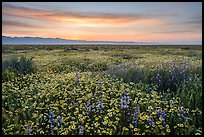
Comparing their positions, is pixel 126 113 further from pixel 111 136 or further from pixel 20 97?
pixel 20 97

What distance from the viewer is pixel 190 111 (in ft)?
19.4

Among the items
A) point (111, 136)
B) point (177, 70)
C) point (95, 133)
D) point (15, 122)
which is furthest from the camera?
point (177, 70)

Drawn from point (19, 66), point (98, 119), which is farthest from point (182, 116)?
point (19, 66)

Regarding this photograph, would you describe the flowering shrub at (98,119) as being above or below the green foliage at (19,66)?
below

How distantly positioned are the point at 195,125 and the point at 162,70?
13.3 feet

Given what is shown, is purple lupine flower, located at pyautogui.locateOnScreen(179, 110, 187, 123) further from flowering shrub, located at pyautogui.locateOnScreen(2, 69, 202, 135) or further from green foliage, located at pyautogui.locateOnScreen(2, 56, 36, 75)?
green foliage, located at pyautogui.locateOnScreen(2, 56, 36, 75)

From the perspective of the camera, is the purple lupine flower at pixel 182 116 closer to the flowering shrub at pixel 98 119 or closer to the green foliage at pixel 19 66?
the flowering shrub at pixel 98 119

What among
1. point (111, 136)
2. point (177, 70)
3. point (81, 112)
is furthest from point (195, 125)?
point (177, 70)

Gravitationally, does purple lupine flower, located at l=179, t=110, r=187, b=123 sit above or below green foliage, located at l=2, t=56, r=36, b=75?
below

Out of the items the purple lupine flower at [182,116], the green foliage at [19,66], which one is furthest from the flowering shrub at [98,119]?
the green foliage at [19,66]

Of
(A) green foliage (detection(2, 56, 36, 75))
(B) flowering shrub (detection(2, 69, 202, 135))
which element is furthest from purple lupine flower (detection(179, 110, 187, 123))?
(A) green foliage (detection(2, 56, 36, 75))

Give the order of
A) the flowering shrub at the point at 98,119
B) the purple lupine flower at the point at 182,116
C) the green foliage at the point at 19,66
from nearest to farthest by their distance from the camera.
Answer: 1. the flowering shrub at the point at 98,119
2. the purple lupine flower at the point at 182,116
3. the green foliage at the point at 19,66

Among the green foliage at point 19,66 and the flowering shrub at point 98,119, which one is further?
the green foliage at point 19,66

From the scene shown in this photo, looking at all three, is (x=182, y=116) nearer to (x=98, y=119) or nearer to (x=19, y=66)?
(x=98, y=119)
